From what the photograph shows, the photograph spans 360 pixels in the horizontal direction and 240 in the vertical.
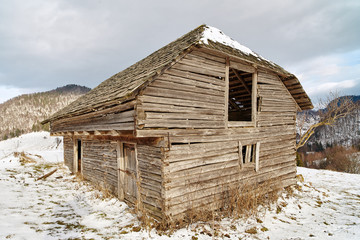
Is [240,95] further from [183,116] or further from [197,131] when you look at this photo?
[183,116]

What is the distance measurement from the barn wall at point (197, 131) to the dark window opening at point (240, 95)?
4.10ft

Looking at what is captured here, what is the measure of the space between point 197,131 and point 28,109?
590 feet

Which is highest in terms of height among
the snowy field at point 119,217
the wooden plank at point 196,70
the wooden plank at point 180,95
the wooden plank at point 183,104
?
the wooden plank at point 196,70

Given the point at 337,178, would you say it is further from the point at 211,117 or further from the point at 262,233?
the point at 211,117

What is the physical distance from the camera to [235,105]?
36.6 feet

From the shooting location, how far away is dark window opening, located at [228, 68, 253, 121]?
9023 millimetres

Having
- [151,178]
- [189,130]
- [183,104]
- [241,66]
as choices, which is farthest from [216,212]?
[241,66]

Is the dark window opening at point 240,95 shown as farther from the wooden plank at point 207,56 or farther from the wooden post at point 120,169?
the wooden post at point 120,169

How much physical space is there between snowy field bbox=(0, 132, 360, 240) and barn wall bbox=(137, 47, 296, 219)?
44.3 inches

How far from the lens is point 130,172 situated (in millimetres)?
6871

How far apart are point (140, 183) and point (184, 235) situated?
2040 mm

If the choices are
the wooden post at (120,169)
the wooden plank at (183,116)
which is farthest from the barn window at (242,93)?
the wooden post at (120,169)

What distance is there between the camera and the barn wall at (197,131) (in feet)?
17.4

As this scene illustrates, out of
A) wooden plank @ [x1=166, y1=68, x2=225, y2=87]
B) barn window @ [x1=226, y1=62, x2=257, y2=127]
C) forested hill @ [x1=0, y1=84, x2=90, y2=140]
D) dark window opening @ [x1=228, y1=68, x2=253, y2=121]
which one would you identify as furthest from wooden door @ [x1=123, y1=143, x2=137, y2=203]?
forested hill @ [x1=0, y1=84, x2=90, y2=140]
